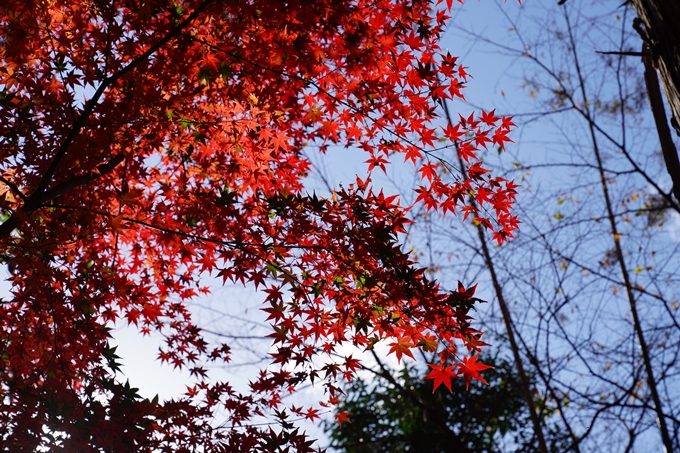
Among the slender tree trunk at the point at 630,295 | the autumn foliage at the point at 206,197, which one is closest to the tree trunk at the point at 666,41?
the autumn foliage at the point at 206,197

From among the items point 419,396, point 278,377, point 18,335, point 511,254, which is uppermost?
point 511,254

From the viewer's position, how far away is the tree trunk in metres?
2.30

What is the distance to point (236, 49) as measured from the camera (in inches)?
138

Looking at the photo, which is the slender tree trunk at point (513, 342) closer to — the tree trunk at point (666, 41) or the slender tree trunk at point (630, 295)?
the slender tree trunk at point (630, 295)

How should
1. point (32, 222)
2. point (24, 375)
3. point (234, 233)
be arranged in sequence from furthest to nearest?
1. point (24, 375)
2. point (234, 233)
3. point (32, 222)

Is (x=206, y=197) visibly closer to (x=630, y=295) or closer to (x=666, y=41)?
(x=666, y=41)

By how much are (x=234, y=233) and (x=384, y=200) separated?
3.33 feet

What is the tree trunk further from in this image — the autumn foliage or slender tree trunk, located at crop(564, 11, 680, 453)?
slender tree trunk, located at crop(564, 11, 680, 453)

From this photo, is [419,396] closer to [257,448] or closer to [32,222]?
[257,448]

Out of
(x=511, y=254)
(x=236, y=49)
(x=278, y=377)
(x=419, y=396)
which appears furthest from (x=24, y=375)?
(x=419, y=396)

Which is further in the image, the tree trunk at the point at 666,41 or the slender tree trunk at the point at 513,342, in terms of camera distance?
the slender tree trunk at the point at 513,342

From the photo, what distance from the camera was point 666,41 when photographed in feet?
A: 7.66

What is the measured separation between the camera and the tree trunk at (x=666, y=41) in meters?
2.30

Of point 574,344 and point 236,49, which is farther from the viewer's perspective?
point 574,344
